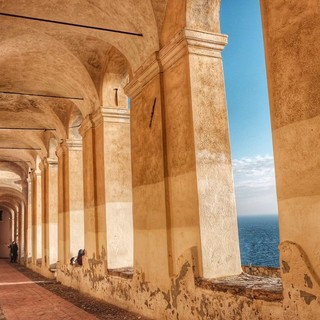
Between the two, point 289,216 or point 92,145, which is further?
point 92,145

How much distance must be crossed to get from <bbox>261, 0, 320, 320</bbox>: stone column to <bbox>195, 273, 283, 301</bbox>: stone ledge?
356 millimetres

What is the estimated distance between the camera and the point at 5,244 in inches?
1654

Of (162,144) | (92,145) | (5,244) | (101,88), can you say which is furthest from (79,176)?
(5,244)

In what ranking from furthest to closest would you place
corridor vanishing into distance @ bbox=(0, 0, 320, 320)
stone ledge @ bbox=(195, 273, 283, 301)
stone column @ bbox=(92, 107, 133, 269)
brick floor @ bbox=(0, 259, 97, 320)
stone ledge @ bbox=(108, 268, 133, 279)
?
stone column @ bbox=(92, 107, 133, 269) < stone ledge @ bbox=(108, 268, 133, 279) < brick floor @ bbox=(0, 259, 97, 320) < stone ledge @ bbox=(195, 273, 283, 301) < corridor vanishing into distance @ bbox=(0, 0, 320, 320)

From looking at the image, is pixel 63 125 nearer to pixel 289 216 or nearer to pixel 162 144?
pixel 162 144

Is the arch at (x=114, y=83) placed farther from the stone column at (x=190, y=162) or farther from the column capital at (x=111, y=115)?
the stone column at (x=190, y=162)

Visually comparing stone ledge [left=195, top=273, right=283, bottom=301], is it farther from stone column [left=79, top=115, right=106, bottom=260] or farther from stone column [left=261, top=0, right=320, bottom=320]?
stone column [left=79, top=115, right=106, bottom=260]

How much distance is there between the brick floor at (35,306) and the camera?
27.8 feet

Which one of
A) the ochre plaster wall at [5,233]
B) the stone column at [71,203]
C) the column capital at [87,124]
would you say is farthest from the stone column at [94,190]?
the ochre plaster wall at [5,233]

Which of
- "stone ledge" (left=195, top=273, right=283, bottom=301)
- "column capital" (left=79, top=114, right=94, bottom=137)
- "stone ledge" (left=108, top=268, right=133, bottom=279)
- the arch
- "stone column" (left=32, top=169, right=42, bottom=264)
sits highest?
the arch

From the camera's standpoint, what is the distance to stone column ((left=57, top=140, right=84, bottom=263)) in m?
13.8

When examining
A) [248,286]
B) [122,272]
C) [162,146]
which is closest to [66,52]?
[162,146]

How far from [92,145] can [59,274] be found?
608 cm

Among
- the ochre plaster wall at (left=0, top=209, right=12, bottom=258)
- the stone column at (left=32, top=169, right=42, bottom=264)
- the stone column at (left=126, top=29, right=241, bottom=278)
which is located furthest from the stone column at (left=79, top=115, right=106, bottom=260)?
the ochre plaster wall at (left=0, top=209, right=12, bottom=258)
